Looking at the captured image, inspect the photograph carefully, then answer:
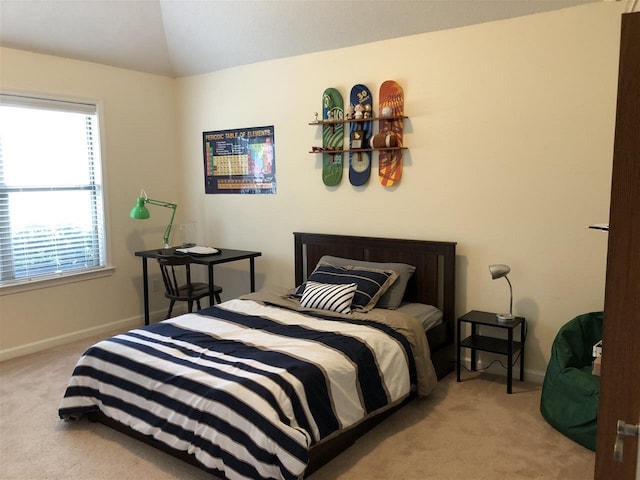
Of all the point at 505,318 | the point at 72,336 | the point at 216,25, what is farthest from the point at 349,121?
the point at 72,336

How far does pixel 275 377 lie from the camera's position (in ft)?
7.93

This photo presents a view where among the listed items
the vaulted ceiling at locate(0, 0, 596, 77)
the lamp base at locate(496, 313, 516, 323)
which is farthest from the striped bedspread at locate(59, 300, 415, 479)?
the vaulted ceiling at locate(0, 0, 596, 77)

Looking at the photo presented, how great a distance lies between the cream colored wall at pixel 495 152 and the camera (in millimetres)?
3197

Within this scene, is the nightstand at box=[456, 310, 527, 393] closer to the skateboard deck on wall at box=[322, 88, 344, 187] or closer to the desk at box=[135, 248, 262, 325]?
the skateboard deck on wall at box=[322, 88, 344, 187]

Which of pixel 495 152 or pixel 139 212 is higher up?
pixel 495 152

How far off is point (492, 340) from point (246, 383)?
1857 millimetres

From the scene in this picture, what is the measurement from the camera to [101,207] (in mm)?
4680

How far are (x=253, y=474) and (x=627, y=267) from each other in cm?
169

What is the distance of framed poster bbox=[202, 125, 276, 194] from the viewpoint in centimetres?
465

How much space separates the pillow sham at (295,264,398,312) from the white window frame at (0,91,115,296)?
200 centimetres

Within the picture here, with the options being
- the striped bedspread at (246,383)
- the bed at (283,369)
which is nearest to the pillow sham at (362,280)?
the bed at (283,369)

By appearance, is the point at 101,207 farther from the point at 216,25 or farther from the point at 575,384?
the point at 575,384

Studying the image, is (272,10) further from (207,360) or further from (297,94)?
(207,360)

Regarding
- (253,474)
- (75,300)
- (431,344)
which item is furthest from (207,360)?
(75,300)
